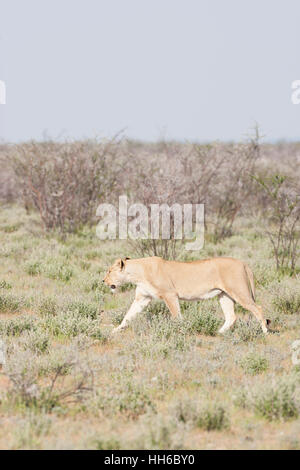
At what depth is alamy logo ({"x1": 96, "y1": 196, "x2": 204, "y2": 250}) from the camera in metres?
12.4

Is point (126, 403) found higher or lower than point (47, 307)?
higher

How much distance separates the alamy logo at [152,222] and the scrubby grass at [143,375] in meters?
2.25

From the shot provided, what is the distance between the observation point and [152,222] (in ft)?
41.0

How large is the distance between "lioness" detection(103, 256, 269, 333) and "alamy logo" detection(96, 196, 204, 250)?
13.8 feet

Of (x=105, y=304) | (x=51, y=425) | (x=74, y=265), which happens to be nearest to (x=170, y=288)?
(x=105, y=304)

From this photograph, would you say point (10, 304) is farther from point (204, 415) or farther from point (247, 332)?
point (204, 415)

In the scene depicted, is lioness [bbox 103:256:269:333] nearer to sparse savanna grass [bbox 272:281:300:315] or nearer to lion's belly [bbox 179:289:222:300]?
lion's belly [bbox 179:289:222:300]

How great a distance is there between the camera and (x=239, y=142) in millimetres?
17812

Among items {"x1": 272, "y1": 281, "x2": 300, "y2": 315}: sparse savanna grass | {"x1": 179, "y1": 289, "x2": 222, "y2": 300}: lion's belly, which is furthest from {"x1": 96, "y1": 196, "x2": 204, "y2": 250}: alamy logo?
{"x1": 179, "y1": 289, "x2": 222, "y2": 300}: lion's belly

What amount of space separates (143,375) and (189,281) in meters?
2.13

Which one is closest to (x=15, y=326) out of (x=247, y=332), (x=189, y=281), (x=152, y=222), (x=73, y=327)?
(x=73, y=327)

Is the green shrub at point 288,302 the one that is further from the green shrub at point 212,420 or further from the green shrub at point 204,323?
the green shrub at point 212,420
